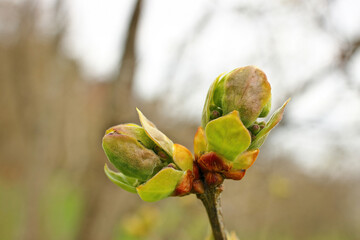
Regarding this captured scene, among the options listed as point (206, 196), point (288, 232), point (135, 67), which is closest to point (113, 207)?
point (135, 67)

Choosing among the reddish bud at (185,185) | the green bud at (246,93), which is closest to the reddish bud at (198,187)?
the reddish bud at (185,185)

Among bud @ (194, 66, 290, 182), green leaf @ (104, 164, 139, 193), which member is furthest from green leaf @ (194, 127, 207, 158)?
green leaf @ (104, 164, 139, 193)

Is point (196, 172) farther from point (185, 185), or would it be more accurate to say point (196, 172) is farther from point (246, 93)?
point (246, 93)

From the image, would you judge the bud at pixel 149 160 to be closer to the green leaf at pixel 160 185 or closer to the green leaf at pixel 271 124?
the green leaf at pixel 160 185

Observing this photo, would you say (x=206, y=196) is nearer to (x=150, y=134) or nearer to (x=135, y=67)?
(x=150, y=134)

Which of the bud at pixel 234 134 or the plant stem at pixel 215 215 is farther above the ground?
the bud at pixel 234 134

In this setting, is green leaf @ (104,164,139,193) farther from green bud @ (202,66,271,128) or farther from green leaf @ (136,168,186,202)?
green bud @ (202,66,271,128)
